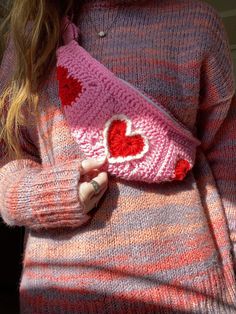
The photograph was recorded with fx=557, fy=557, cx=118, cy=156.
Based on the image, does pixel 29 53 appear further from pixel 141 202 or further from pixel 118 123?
pixel 141 202

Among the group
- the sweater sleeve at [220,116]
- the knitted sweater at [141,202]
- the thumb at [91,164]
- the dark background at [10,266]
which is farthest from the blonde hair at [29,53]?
the dark background at [10,266]

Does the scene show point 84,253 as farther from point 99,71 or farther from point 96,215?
point 99,71

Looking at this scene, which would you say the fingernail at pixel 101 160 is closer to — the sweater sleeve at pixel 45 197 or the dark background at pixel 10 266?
the sweater sleeve at pixel 45 197

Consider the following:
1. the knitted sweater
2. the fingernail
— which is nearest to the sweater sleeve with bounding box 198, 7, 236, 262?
the knitted sweater

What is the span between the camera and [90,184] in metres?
0.90

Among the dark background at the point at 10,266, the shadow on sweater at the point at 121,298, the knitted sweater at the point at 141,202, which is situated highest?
the knitted sweater at the point at 141,202

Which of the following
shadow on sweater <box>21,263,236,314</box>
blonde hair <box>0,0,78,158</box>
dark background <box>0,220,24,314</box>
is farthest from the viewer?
dark background <box>0,220,24,314</box>

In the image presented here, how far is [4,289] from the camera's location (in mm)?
1627

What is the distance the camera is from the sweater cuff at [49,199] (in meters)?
0.90

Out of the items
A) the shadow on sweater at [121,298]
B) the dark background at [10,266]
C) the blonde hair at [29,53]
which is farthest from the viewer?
the dark background at [10,266]

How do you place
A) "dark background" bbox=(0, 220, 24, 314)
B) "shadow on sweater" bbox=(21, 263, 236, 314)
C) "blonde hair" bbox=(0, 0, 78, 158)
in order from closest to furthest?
1. "shadow on sweater" bbox=(21, 263, 236, 314)
2. "blonde hair" bbox=(0, 0, 78, 158)
3. "dark background" bbox=(0, 220, 24, 314)

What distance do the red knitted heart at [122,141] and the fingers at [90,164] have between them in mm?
23

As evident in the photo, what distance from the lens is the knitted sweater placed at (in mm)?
895

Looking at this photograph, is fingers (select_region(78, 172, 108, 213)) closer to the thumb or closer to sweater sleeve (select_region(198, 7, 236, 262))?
the thumb
